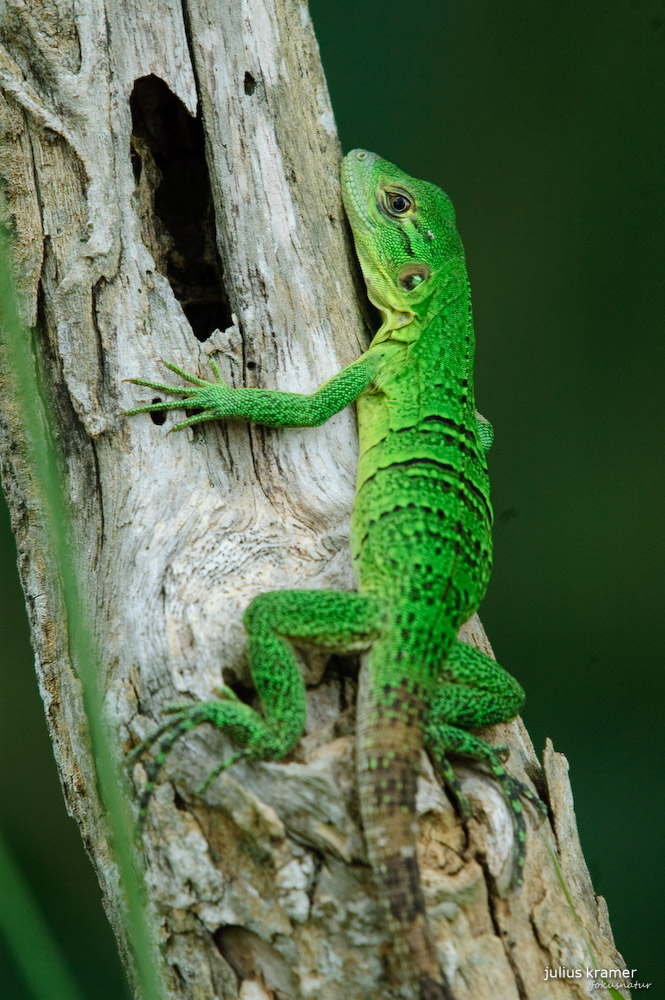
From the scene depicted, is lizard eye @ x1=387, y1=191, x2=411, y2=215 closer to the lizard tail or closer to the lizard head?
the lizard head

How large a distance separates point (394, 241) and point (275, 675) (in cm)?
225

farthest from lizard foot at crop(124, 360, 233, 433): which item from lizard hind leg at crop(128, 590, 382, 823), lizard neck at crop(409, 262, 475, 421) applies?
lizard neck at crop(409, 262, 475, 421)

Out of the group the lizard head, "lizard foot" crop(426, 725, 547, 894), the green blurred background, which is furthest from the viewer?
the green blurred background

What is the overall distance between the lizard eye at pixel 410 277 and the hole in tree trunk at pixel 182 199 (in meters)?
0.87

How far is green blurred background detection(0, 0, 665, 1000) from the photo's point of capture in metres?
5.15

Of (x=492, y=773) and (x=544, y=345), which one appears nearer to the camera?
(x=492, y=773)

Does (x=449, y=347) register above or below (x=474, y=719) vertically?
above

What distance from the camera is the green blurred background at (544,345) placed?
5.15 metres

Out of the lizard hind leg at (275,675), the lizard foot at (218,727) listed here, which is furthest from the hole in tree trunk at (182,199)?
the lizard foot at (218,727)

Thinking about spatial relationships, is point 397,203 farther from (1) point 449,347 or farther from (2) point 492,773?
(2) point 492,773

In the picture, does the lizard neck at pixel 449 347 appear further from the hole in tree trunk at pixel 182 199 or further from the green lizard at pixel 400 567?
the hole in tree trunk at pixel 182 199

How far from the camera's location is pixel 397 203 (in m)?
3.84

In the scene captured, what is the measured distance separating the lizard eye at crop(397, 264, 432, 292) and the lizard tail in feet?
6.90

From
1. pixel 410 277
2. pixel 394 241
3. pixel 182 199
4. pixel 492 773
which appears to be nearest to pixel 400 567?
pixel 492 773
